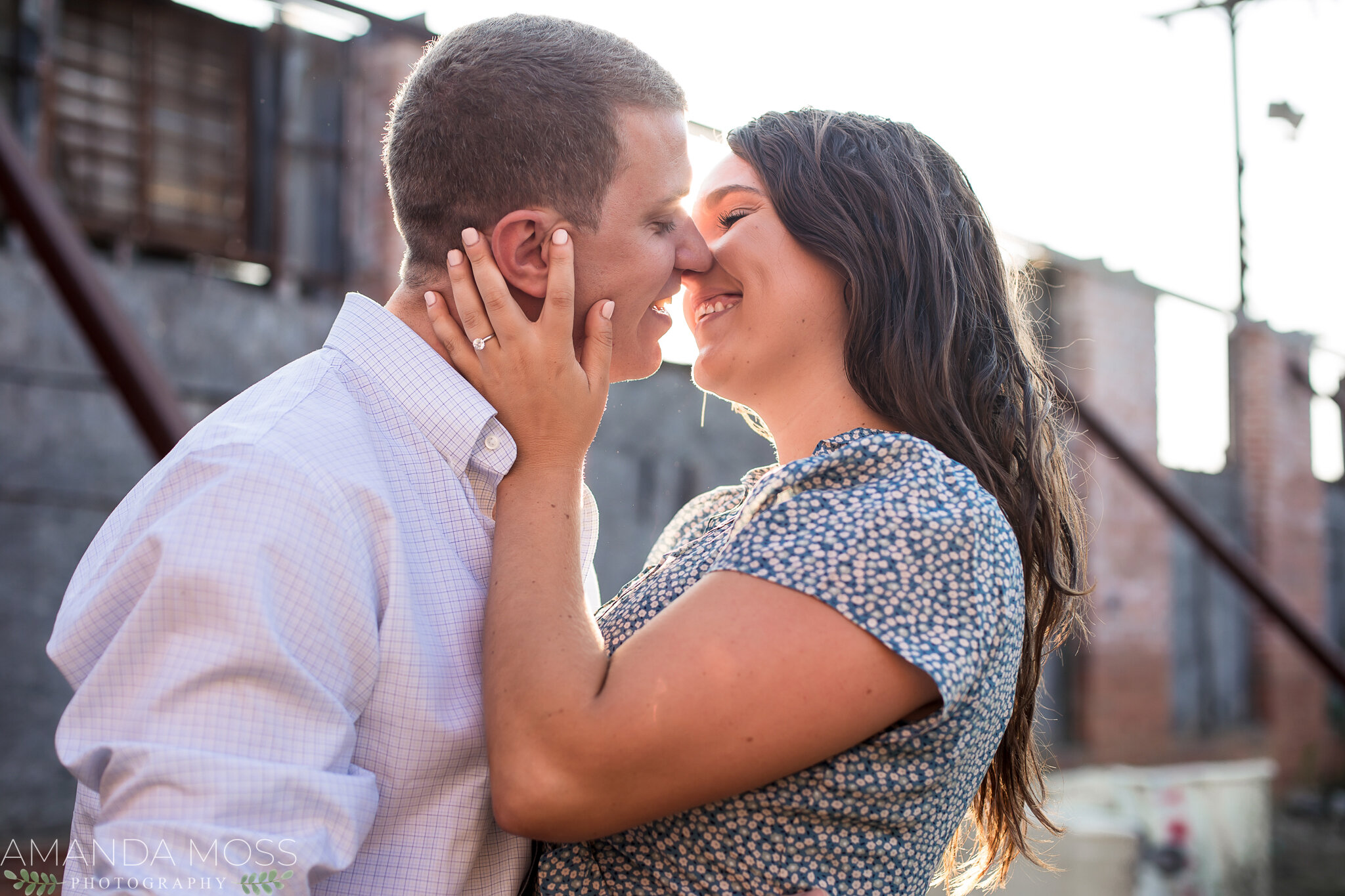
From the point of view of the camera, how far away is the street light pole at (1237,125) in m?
11.6

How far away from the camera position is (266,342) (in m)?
4.79

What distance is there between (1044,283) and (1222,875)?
392 centimetres

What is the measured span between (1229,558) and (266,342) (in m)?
4.18

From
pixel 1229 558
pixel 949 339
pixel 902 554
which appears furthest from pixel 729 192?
pixel 1229 558

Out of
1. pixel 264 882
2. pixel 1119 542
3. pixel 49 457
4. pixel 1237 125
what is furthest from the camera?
pixel 1237 125

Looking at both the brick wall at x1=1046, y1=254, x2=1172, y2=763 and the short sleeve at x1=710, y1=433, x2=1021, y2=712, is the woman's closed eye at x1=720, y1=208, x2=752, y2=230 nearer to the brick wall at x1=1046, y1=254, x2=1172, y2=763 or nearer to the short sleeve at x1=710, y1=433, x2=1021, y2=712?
the short sleeve at x1=710, y1=433, x2=1021, y2=712

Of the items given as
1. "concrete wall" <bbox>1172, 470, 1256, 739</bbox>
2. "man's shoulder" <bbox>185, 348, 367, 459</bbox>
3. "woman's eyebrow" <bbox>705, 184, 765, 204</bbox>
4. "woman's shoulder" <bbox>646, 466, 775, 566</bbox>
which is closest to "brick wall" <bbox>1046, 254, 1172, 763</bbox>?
"concrete wall" <bbox>1172, 470, 1256, 739</bbox>

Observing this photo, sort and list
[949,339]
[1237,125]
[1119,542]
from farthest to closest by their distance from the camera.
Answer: [1237,125] → [1119,542] → [949,339]

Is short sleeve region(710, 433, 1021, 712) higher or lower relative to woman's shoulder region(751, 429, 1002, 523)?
lower

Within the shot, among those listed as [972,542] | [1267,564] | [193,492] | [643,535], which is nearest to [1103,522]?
[1267,564]

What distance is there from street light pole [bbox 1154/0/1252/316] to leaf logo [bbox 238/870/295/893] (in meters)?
12.1

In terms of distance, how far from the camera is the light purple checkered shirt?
111 centimetres

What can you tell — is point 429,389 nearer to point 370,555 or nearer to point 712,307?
point 370,555

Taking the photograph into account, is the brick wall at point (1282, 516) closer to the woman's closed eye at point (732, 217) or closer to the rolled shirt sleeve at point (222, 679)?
the woman's closed eye at point (732, 217)
